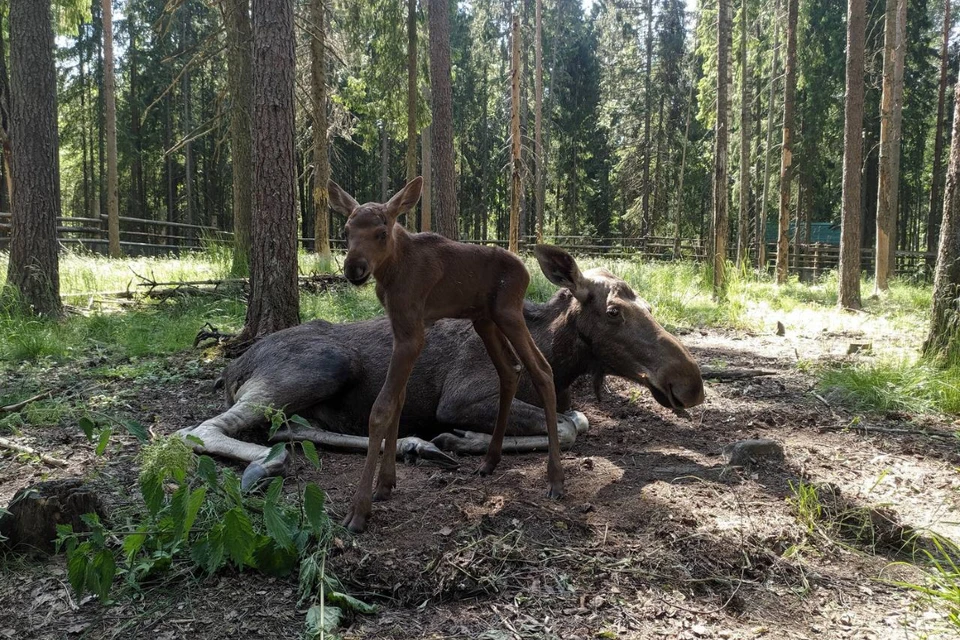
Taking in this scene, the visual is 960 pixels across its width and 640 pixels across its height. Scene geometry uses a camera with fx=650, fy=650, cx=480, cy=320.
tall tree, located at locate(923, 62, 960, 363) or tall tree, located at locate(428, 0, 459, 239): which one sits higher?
tall tree, located at locate(428, 0, 459, 239)

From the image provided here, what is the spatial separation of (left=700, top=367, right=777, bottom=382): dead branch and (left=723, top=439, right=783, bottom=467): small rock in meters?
2.67

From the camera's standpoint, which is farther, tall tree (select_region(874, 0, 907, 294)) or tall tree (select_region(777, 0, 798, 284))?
tall tree (select_region(777, 0, 798, 284))

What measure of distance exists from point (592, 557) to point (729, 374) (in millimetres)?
4638

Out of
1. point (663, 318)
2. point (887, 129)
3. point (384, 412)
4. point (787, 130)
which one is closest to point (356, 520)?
point (384, 412)

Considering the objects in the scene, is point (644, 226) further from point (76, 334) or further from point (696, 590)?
point (696, 590)

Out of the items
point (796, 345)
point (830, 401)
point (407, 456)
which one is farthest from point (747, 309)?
point (407, 456)

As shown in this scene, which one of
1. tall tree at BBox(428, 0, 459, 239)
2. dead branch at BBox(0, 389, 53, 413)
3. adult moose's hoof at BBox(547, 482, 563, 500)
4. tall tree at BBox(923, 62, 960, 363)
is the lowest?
adult moose's hoof at BBox(547, 482, 563, 500)

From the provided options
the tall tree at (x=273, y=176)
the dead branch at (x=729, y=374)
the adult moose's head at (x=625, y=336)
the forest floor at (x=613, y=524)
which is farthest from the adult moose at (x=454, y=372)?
the dead branch at (x=729, y=374)

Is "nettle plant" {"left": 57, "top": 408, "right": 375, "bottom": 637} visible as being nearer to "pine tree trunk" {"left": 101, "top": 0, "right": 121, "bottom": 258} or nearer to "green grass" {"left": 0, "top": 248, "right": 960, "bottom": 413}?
"green grass" {"left": 0, "top": 248, "right": 960, "bottom": 413}

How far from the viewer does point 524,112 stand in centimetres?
3800

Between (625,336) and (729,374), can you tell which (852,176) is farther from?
(625,336)

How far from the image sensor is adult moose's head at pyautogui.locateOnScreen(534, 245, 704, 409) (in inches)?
173

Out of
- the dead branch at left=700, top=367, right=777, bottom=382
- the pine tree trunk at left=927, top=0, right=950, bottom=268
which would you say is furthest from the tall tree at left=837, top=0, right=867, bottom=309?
the pine tree trunk at left=927, top=0, right=950, bottom=268

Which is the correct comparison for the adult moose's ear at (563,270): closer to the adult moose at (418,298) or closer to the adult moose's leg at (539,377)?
the adult moose at (418,298)
